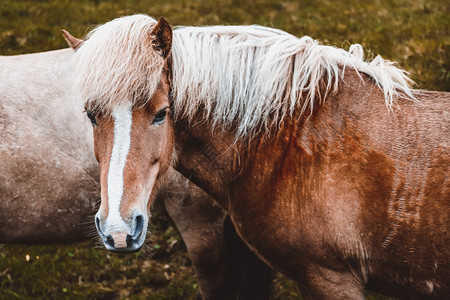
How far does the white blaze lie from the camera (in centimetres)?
265

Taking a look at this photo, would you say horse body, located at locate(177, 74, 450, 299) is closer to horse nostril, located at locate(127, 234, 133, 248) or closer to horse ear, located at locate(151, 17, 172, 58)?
horse ear, located at locate(151, 17, 172, 58)

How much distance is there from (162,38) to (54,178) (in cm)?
157

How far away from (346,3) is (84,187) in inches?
228

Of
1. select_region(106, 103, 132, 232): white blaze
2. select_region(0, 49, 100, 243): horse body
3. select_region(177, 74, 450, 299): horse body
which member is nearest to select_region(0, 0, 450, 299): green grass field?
select_region(0, 49, 100, 243): horse body

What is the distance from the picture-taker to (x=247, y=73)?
124 inches

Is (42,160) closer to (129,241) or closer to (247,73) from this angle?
(129,241)

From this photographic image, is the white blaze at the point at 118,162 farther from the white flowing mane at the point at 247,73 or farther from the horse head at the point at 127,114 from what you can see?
the white flowing mane at the point at 247,73

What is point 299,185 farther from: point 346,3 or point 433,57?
point 346,3

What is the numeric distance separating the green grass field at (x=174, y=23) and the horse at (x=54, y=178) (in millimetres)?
531

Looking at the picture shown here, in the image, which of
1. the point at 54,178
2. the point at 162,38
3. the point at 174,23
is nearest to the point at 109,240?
the point at 162,38

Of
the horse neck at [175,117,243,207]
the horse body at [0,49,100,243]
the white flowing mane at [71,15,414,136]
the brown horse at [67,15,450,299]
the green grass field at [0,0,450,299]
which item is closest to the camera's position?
the brown horse at [67,15,450,299]

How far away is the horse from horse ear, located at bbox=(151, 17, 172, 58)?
1.06 metres

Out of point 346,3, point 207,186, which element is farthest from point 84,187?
point 346,3

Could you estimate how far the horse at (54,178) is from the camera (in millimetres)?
3854
